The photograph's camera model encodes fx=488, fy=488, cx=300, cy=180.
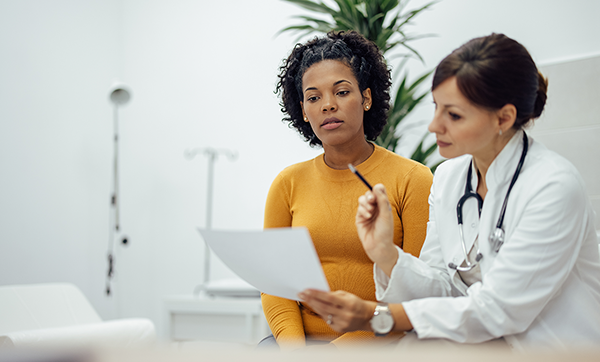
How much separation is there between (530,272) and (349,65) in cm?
73

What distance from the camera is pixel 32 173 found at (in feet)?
10.6

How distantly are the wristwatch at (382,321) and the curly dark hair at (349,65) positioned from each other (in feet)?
2.23

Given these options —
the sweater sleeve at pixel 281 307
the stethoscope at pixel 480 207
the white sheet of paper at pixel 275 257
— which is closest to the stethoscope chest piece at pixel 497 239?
the stethoscope at pixel 480 207

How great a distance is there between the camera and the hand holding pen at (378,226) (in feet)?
3.11

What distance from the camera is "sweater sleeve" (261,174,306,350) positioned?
1192mm

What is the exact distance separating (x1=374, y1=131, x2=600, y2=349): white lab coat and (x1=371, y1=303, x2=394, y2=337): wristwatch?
0.04 metres

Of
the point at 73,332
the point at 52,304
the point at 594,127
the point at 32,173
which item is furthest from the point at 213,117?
the point at 594,127

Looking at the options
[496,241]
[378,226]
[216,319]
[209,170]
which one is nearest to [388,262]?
[378,226]

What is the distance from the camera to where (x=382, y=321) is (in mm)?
880

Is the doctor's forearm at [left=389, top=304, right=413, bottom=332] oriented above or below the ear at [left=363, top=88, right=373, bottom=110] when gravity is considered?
below

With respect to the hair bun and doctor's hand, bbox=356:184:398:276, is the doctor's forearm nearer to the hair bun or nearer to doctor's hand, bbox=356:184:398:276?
doctor's hand, bbox=356:184:398:276

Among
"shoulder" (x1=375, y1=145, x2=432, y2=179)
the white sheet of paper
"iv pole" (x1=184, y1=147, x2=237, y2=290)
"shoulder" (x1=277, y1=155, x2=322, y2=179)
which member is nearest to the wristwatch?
the white sheet of paper

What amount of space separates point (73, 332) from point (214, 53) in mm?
2603

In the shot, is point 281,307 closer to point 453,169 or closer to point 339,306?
point 339,306
